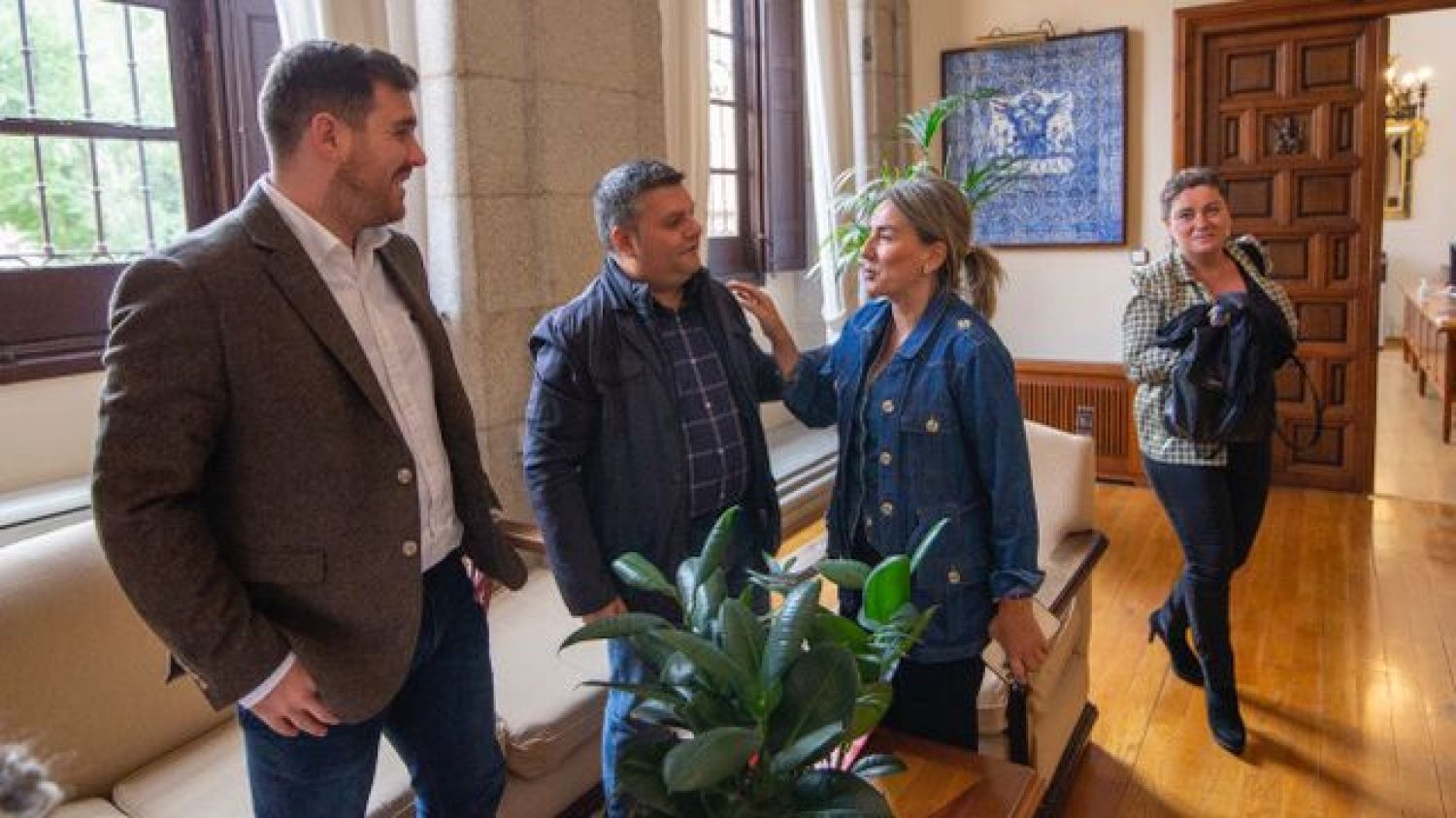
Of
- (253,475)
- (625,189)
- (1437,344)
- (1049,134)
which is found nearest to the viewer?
(253,475)

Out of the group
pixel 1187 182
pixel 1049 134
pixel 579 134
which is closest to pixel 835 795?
pixel 1187 182

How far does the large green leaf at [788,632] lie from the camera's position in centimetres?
96

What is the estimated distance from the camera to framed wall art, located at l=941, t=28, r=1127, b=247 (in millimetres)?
5129

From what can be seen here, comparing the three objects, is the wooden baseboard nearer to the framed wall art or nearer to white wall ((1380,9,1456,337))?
the framed wall art

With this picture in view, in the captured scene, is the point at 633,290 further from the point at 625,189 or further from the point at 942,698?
the point at 942,698

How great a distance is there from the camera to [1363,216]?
15.3 feet

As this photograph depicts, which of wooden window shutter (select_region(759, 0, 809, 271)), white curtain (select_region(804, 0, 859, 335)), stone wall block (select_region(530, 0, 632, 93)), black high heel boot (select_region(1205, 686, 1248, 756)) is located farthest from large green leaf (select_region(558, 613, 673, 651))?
wooden window shutter (select_region(759, 0, 809, 271))

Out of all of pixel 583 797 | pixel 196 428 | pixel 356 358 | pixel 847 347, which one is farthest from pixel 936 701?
pixel 196 428

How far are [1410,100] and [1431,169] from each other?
0.68m

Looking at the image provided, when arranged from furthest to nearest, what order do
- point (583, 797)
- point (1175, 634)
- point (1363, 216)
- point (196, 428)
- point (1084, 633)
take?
point (1363, 216), point (1175, 634), point (1084, 633), point (583, 797), point (196, 428)

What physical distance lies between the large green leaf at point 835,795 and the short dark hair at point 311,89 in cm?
97

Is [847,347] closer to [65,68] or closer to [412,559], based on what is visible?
[412,559]

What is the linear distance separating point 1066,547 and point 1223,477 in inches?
16.3

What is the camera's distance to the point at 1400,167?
30.9 ft
